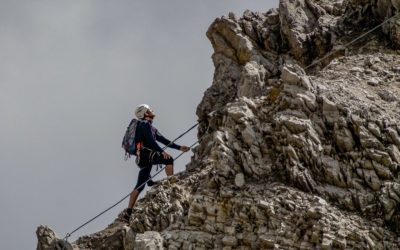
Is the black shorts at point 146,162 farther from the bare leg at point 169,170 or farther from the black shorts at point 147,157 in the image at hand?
the bare leg at point 169,170

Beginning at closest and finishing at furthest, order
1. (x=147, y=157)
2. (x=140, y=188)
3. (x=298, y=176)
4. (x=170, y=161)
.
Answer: (x=298, y=176) → (x=140, y=188) → (x=147, y=157) → (x=170, y=161)

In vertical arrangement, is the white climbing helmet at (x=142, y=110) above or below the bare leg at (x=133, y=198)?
above

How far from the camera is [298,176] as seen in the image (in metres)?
14.1

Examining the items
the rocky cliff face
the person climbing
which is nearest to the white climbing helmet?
the person climbing

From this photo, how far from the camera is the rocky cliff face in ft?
43.2

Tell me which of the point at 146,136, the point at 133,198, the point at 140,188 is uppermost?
the point at 146,136

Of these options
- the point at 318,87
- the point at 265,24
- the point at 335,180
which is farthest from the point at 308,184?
the point at 265,24

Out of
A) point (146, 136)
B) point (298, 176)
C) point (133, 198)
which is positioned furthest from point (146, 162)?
point (298, 176)

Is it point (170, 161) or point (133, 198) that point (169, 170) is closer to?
point (170, 161)

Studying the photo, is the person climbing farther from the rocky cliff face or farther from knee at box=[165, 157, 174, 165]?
the rocky cliff face

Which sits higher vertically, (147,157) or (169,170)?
(147,157)

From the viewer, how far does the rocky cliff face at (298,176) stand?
1317cm

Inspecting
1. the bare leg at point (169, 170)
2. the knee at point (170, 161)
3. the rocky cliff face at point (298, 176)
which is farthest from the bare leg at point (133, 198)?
the knee at point (170, 161)

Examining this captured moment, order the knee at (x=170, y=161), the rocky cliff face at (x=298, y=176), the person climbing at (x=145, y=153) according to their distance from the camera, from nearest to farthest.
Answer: the rocky cliff face at (x=298, y=176) < the person climbing at (x=145, y=153) < the knee at (x=170, y=161)
